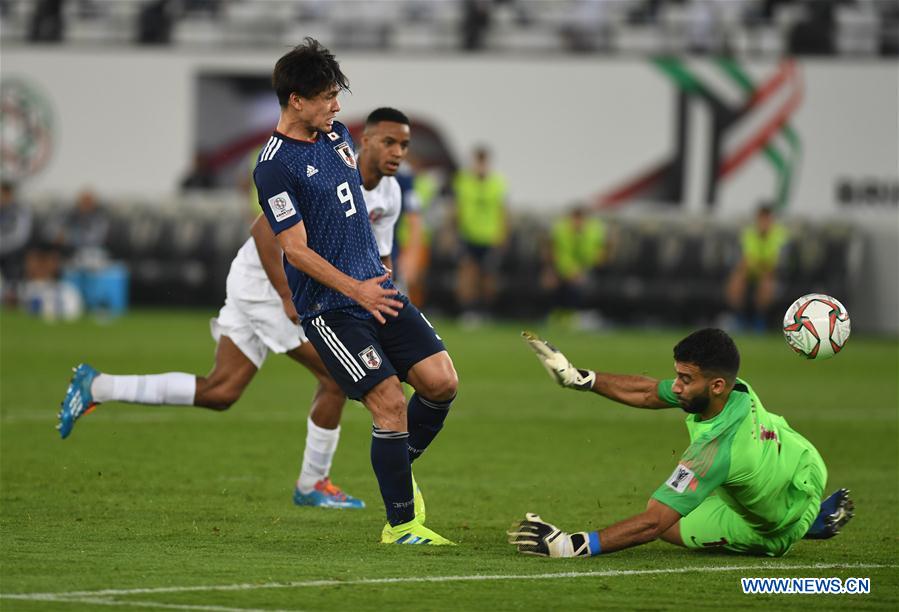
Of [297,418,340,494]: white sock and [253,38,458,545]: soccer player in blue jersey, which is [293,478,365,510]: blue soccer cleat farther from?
[253,38,458,545]: soccer player in blue jersey

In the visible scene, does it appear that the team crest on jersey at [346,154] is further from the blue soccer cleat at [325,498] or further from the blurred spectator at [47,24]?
the blurred spectator at [47,24]

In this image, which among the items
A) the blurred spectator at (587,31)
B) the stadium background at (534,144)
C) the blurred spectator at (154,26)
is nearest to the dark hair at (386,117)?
the stadium background at (534,144)

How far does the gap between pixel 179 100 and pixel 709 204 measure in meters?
10.3

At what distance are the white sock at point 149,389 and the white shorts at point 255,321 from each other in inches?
13.0

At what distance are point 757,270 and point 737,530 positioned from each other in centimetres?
1799

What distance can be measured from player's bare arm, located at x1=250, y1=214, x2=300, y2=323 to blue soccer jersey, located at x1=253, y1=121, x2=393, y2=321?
92cm

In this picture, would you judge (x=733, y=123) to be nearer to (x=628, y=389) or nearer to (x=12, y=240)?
(x=12, y=240)

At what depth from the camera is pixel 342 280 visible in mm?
6934

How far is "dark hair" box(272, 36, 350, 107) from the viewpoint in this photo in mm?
7082

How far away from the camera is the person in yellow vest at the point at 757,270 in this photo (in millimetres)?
24656

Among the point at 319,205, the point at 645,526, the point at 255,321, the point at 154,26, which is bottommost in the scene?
the point at 645,526

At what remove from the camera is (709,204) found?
28859 millimetres

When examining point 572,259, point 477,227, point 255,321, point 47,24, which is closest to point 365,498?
point 255,321

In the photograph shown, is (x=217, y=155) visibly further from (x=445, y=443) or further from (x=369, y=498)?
(x=369, y=498)
